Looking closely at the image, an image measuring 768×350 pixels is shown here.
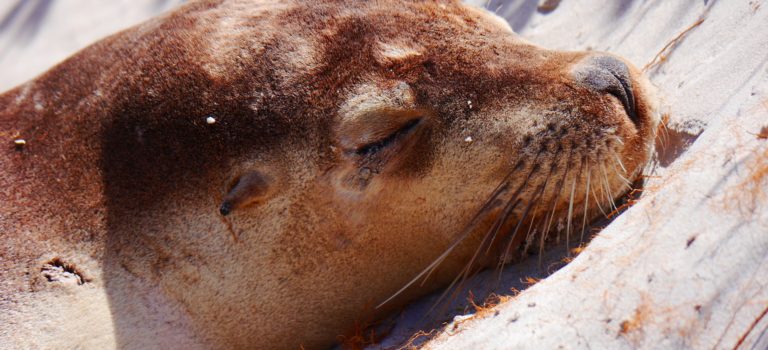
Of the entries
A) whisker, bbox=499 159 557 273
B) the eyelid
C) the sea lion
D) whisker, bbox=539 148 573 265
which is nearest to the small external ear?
the sea lion

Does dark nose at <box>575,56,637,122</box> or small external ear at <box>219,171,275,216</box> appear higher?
dark nose at <box>575,56,637,122</box>

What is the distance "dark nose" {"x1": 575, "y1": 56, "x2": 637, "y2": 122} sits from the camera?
8.06 ft

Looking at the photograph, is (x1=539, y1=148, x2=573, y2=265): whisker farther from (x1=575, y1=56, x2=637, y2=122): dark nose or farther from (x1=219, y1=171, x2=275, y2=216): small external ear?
(x1=219, y1=171, x2=275, y2=216): small external ear

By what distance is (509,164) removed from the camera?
2.48 m

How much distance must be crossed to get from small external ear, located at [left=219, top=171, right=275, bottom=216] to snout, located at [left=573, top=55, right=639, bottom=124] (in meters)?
1.27

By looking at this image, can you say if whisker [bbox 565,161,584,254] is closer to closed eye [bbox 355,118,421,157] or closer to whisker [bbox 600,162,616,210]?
whisker [bbox 600,162,616,210]

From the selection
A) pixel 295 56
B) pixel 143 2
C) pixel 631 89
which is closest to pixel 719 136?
pixel 631 89

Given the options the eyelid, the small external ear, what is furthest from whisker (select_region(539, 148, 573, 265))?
the small external ear

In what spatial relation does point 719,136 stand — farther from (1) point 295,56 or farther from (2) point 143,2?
(2) point 143,2

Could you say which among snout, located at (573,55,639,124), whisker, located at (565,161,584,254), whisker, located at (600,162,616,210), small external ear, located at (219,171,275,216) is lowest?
small external ear, located at (219,171,275,216)

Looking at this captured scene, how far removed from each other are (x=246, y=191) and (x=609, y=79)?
4.77 feet

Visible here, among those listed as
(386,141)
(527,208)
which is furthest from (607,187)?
(386,141)

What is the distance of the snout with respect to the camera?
246 cm

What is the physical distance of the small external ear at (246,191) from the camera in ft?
7.86
